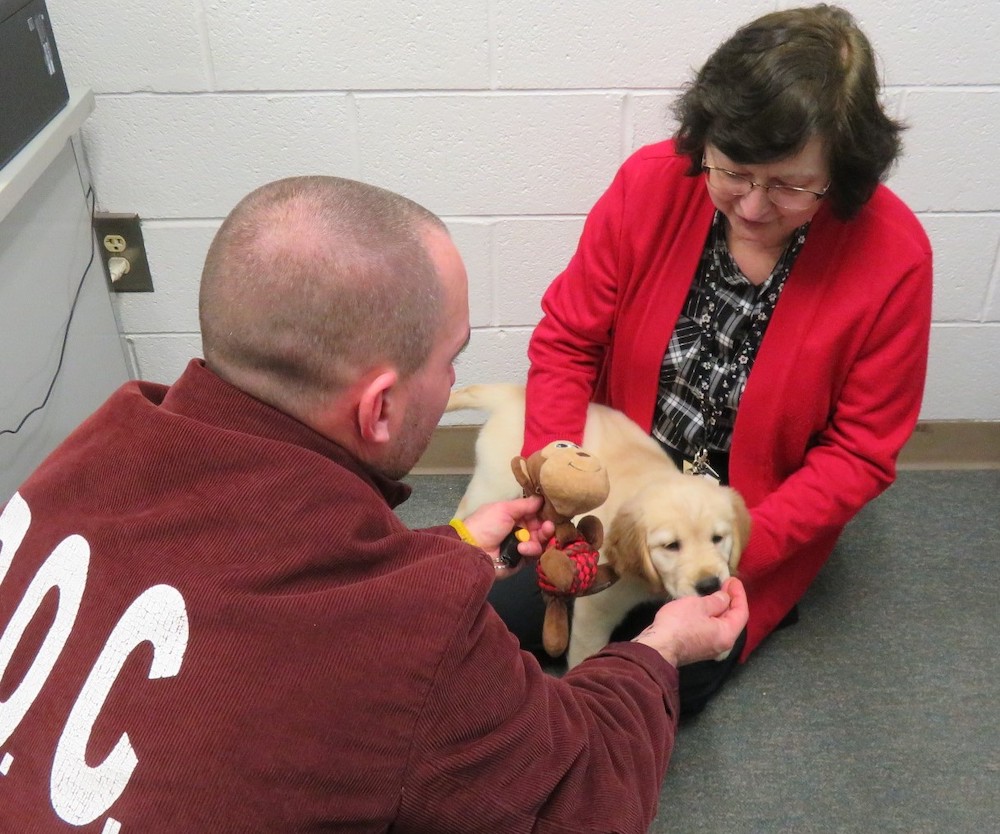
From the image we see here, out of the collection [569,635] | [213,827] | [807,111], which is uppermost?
[807,111]

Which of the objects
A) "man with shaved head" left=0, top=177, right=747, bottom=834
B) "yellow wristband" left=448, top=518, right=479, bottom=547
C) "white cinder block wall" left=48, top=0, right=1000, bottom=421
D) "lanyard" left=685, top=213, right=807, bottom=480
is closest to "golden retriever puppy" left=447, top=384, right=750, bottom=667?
"lanyard" left=685, top=213, right=807, bottom=480

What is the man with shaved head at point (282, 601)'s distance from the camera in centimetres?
60

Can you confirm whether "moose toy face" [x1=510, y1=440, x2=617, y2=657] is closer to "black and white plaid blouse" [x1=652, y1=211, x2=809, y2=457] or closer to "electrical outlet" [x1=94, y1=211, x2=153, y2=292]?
"black and white plaid blouse" [x1=652, y1=211, x2=809, y2=457]

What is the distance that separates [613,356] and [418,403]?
76 centimetres

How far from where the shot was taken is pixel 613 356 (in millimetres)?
1488

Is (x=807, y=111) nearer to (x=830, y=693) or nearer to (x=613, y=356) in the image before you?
(x=613, y=356)


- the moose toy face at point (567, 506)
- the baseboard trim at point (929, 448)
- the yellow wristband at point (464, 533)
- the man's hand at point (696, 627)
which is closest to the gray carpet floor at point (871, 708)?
the baseboard trim at point (929, 448)

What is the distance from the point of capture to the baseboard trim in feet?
6.59

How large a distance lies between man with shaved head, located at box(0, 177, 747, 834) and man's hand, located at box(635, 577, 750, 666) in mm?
288

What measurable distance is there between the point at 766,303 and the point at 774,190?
0.22 m

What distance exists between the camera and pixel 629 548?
128 centimetres

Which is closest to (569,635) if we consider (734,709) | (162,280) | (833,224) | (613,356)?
(734,709)

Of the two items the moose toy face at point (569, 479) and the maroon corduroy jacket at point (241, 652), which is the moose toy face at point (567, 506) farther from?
the maroon corduroy jacket at point (241, 652)

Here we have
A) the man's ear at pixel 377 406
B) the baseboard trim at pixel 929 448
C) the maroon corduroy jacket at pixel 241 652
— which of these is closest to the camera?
the maroon corduroy jacket at pixel 241 652
